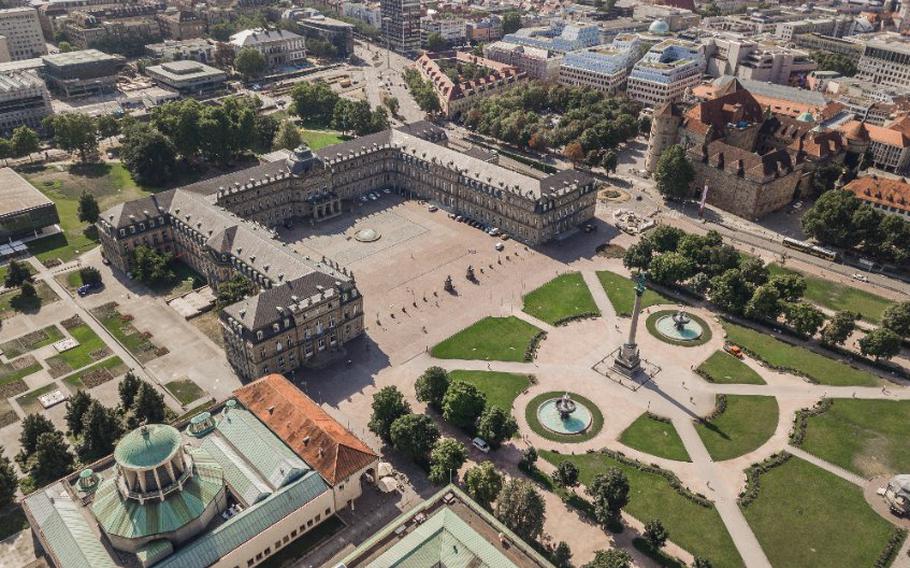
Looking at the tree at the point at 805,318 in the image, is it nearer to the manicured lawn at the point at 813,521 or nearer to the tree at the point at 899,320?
the tree at the point at 899,320

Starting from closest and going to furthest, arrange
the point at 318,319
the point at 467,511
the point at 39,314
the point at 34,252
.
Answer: the point at 467,511 < the point at 318,319 < the point at 39,314 < the point at 34,252

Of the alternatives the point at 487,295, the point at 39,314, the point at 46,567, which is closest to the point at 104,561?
the point at 46,567

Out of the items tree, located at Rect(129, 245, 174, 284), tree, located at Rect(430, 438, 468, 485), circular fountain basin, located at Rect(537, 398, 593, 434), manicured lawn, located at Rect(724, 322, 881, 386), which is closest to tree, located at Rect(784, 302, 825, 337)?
manicured lawn, located at Rect(724, 322, 881, 386)

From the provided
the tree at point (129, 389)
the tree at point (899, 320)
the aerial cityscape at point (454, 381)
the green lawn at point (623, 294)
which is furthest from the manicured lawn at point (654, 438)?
the tree at point (129, 389)

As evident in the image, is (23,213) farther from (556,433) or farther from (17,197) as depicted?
(556,433)

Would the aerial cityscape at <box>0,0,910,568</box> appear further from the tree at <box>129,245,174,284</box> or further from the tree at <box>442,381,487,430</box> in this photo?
the tree at <box>129,245,174,284</box>

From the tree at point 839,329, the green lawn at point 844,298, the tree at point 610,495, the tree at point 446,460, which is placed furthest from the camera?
the green lawn at point 844,298

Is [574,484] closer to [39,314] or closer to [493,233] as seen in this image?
[493,233]
